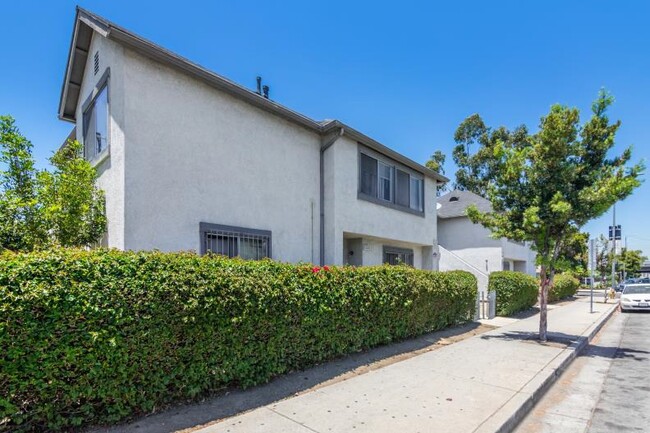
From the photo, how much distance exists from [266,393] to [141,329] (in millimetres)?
2085

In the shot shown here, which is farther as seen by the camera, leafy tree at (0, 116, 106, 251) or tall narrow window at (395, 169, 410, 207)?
tall narrow window at (395, 169, 410, 207)

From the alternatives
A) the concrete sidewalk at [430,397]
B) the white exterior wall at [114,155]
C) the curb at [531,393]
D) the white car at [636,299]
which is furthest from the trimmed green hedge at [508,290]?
the white exterior wall at [114,155]

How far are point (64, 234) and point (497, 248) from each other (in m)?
22.0

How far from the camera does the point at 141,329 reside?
14.0ft

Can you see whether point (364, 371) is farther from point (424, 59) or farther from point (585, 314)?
point (585, 314)

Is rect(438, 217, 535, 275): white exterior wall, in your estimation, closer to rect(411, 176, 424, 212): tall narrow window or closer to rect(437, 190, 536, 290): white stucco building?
rect(437, 190, 536, 290): white stucco building

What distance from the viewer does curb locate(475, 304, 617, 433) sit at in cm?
454

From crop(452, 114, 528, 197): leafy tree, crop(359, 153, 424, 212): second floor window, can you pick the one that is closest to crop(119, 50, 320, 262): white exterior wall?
crop(359, 153, 424, 212): second floor window

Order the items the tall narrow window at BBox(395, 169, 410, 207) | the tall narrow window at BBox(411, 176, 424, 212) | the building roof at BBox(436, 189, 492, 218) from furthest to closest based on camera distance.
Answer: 1. the building roof at BBox(436, 189, 492, 218)
2. the tall narrow window at BBox(411, 176, 424, 212)
3. the tall narrow window at BBox(395, 169, 410, 207)

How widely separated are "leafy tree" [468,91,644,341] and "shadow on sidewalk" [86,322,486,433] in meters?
3.93

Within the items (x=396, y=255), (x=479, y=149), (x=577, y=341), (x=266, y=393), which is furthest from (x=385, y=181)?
(x=479, y=149)

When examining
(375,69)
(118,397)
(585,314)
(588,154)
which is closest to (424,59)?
(375,69)

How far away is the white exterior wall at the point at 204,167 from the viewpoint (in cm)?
736

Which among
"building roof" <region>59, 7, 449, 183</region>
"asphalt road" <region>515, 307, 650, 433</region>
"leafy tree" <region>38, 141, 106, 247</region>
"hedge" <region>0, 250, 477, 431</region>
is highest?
"building roof" <region>59, 7, 449, 183</region>
